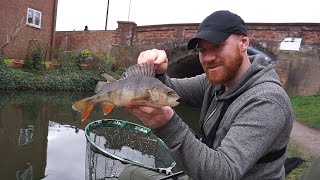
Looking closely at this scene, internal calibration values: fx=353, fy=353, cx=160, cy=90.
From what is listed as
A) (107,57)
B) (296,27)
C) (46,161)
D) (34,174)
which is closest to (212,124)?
(34,174)

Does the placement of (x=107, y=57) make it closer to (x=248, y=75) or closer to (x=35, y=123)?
(x=35, y=123)

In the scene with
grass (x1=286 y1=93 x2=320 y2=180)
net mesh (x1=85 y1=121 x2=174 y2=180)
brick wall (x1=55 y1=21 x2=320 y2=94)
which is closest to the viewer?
net mesh (x1=85 y1=121 x2=174 y2=180)

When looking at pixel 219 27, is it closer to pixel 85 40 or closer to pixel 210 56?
pixel 210 56

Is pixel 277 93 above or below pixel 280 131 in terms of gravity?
above

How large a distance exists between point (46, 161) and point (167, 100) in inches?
242

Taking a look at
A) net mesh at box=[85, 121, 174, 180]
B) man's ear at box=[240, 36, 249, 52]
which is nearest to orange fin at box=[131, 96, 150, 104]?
man's ear at box=[240, 36, 249, 52]

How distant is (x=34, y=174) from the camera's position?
670cm

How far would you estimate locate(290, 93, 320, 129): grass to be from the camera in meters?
13.6

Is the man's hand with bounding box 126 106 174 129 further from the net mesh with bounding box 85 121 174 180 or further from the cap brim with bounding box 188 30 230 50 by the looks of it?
the net mesh with bounding box 85 121 174 180

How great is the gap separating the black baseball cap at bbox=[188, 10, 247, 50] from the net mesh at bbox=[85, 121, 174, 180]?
7.08ft

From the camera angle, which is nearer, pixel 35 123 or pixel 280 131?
pixel 280 131

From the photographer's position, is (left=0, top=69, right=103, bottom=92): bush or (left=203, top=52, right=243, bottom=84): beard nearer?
(left=203, top=52, right=243, bottom=84): beard

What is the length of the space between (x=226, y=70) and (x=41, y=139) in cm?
758

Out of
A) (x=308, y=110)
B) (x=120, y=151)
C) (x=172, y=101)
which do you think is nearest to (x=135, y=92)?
(x=172, y=101)
